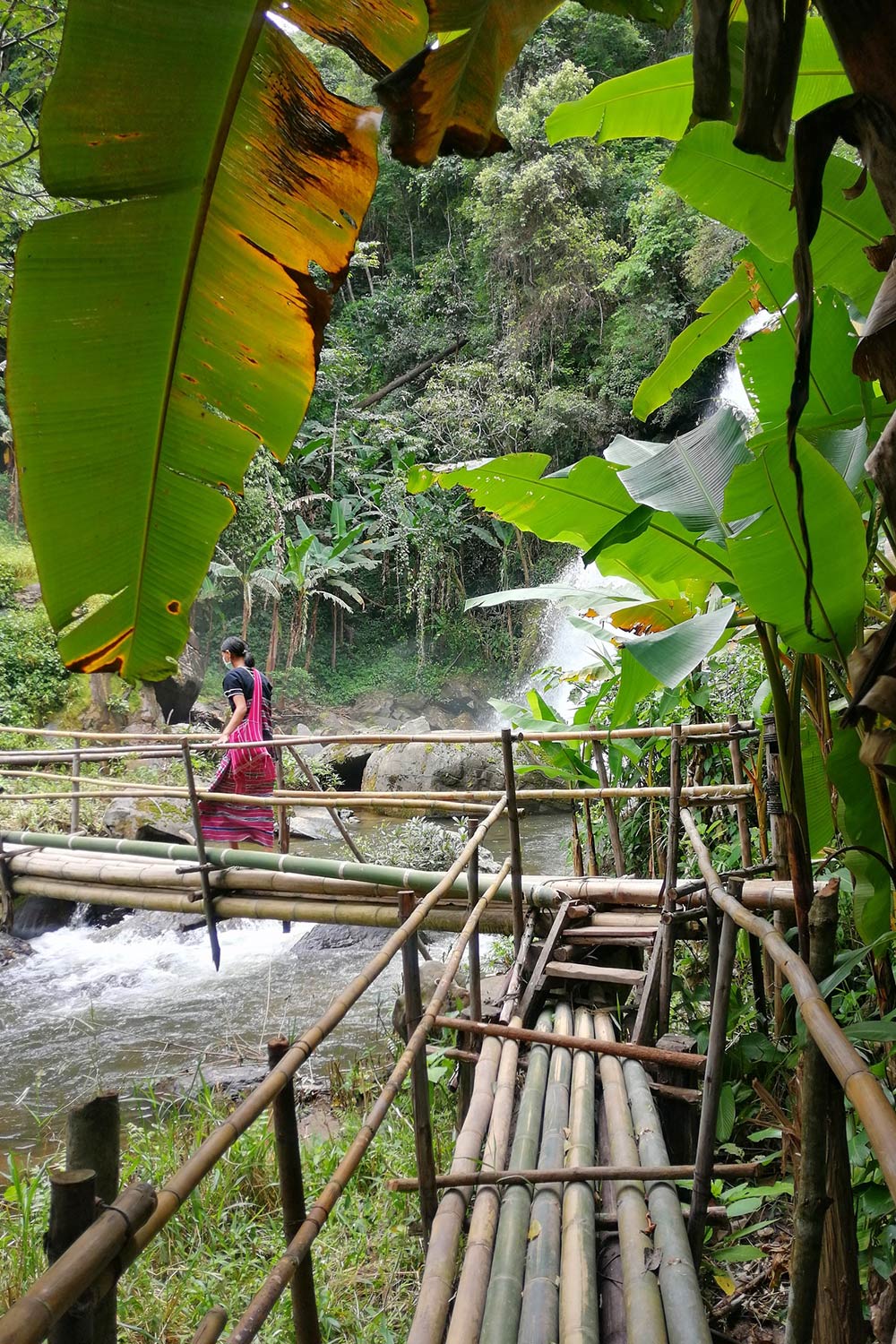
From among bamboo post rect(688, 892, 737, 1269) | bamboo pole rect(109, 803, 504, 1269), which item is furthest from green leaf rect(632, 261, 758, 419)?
bamboo pole rect(109, 803, 504, 1269)

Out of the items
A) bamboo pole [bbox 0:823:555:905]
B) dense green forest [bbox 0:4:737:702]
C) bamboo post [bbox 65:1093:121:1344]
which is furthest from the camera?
dense green forest [bbox 0:4:737:702]

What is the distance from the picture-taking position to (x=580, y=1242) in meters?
1.56

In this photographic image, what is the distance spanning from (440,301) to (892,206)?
16935mm

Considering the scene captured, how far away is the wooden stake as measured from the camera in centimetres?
283

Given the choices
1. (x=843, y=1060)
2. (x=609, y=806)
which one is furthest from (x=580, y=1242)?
(x=609, y=806)

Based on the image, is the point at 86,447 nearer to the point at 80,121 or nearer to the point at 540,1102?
the point at 80,121

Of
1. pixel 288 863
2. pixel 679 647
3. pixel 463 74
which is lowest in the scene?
pixel 288 863

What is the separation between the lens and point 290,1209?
1.15 metres

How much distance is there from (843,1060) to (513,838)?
84.6 inches

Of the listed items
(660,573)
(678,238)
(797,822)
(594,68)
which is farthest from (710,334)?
(594,68)

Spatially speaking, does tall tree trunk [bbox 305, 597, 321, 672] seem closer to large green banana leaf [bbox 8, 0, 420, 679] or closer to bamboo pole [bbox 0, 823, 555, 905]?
bamboo pole [bbox 0, 823, 555, 905]

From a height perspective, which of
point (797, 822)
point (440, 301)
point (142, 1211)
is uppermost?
point (440, 301)

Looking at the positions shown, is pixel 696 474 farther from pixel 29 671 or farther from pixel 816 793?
pixel 29 671

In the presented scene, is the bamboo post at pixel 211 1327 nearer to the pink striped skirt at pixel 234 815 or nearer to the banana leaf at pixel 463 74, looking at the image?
the banana leaf at pixel 463 74
